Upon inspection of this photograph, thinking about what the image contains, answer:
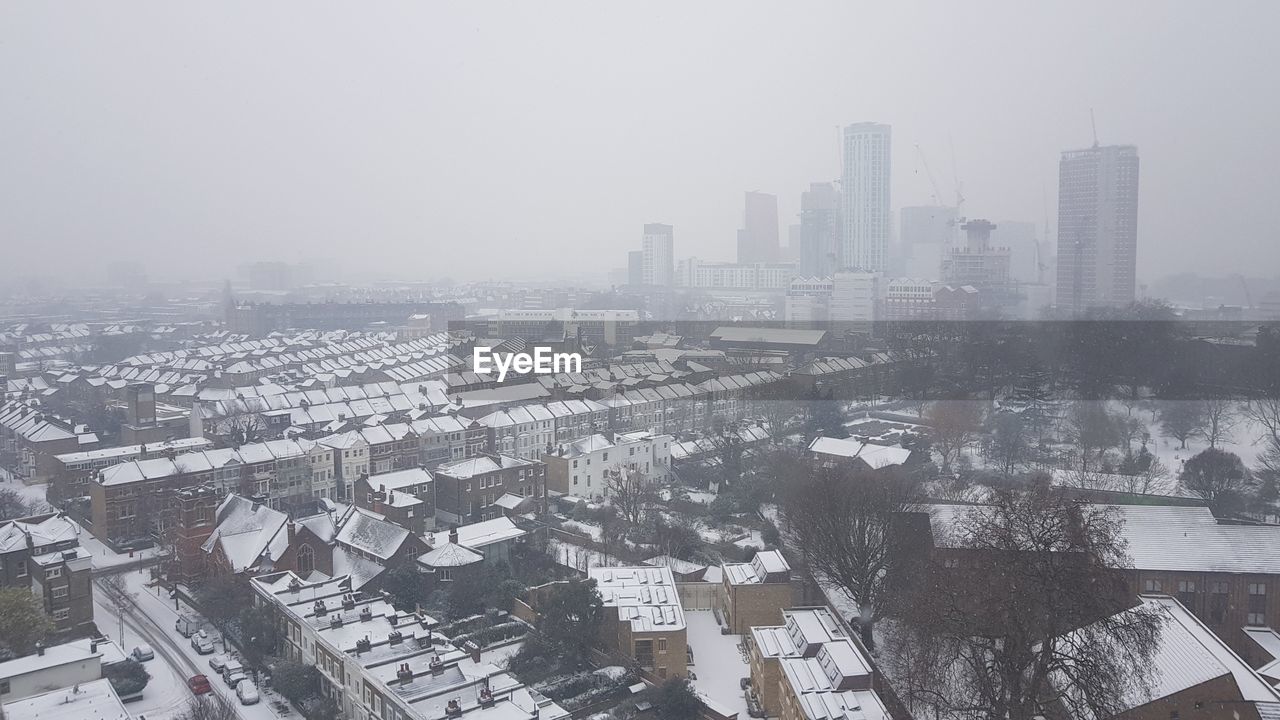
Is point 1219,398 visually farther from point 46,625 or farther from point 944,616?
point 46,625

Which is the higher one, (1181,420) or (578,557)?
(1181,420)

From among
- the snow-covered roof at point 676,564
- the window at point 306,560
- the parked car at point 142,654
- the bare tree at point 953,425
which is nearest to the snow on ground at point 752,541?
the snow-covered roof at point 676,564

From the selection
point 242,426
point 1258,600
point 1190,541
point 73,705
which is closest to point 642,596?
point 73,705

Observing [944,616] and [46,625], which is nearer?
[944,616]

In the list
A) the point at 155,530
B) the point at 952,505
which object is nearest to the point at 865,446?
the point at 952,505

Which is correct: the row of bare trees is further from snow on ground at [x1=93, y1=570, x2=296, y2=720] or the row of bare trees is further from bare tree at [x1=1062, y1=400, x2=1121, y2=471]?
bare tree at [x1=1062, y1=400, x2=1121, y2=471]

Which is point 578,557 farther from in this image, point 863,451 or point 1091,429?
point 1091,429
